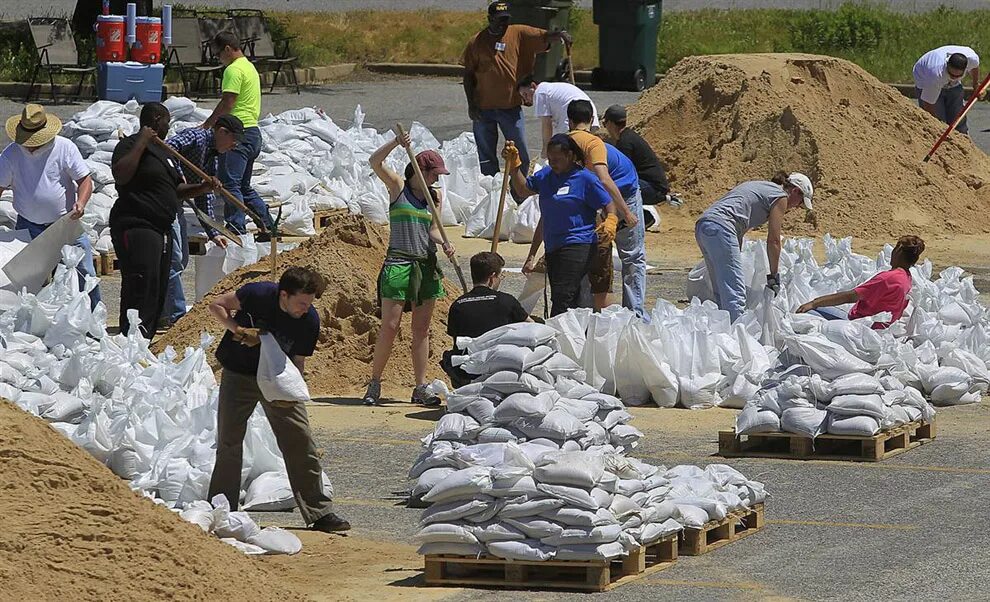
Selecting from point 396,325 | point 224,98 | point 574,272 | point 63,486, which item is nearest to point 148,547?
point 63,486

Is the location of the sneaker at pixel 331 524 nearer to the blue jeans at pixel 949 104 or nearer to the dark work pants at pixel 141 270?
the dark work pants at pixel 141 270

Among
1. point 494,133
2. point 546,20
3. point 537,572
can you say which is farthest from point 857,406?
point 546,20

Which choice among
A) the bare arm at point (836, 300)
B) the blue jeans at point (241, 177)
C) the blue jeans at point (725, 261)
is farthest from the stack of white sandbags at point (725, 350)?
the blue jeans at point (241, 177)

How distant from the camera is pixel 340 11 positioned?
3894 centimetres

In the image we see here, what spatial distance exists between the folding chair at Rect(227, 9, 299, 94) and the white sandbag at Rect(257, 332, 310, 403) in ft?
69.7

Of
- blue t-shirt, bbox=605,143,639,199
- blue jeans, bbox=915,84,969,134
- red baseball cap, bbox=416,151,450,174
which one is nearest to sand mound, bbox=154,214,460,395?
red baseball cap, bbox=416,151,450,174

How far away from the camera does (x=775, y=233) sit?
43.0ft

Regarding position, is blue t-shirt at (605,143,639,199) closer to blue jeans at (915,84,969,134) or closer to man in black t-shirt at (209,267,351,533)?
man in black t-shirt at (209,267,351,533)

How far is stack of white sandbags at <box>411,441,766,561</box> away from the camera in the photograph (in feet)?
26.5

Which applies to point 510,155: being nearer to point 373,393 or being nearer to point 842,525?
point 373,393

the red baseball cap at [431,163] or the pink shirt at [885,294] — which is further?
the pink shirt at [885,294]

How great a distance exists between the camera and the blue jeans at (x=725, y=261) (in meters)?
13.5

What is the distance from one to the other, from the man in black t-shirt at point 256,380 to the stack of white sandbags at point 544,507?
2.75ft

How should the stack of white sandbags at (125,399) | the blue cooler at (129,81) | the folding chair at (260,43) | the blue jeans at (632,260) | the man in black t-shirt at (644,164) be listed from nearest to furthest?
the stack of white sandbags at (125,399)
the blue jeans at (632,260)
the man in black t-shirt at (644,164)
the blue cooler at (129,81)
the folding chair at (260,43)
